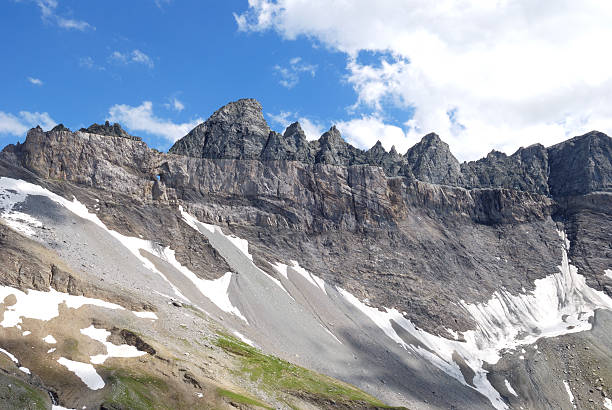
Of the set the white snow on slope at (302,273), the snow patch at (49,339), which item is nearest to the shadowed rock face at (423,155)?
the white snow on slope at (302,273)

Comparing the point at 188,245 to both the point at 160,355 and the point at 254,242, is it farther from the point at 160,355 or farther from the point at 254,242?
the point at 160,355

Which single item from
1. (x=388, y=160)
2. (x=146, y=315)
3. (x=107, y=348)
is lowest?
(x=107, y=348)

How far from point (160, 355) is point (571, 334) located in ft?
287

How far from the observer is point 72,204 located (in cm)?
9619

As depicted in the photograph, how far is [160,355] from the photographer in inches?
2151

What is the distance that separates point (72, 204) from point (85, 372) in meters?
55.1

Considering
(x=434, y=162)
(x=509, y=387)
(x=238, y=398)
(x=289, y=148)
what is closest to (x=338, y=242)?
(x=289, y=148)

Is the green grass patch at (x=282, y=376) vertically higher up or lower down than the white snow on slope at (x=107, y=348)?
higher up

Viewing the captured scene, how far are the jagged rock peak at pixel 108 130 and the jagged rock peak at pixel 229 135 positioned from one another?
42.8 ft

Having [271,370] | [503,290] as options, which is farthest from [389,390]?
[503,290]

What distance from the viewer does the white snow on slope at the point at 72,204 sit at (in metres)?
88.8

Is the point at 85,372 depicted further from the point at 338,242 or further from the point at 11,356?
the point at 338,242

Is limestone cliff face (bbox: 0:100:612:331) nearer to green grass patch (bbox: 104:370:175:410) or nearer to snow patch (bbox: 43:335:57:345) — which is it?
snow patch (bbox: 43:335:57:345)

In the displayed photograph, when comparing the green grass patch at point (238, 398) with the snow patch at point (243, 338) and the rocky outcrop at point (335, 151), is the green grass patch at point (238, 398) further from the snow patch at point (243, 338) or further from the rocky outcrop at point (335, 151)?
the rocky outcrop at point (335, 151)
